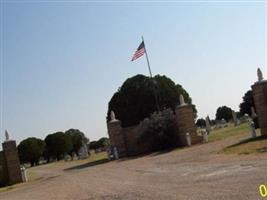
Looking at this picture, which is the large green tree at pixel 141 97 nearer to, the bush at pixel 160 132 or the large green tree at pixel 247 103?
the bush at pixel 160 132

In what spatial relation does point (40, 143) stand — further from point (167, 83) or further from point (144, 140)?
point (144, 140)

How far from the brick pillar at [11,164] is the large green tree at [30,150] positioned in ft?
166

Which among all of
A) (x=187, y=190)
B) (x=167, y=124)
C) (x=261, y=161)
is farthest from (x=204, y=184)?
(x=167, y=124)

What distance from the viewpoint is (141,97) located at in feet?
185

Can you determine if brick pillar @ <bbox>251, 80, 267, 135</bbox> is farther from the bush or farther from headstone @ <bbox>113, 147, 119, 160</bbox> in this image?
headstone @ <bbox>113, 147, 119, 160</bbox>

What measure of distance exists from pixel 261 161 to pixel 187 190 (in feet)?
14.4

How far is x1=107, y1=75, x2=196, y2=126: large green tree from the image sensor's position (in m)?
56.2

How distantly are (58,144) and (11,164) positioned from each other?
177 ft

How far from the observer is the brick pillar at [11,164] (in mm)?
32406

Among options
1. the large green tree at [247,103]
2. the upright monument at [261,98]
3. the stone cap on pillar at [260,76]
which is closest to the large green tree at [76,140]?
the large green tree at [247,103]

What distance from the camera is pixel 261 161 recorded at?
51.9 feet

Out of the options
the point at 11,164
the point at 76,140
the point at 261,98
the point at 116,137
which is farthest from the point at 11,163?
the point at 76,140

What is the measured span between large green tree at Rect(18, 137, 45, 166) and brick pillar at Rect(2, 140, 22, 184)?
5068 cm

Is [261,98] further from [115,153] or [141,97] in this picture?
[141,97]
